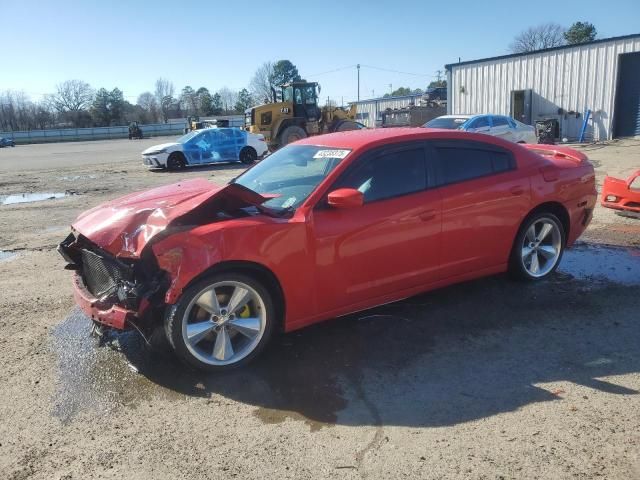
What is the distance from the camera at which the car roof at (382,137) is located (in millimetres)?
4371

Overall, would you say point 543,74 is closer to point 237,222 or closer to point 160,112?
point 237,222

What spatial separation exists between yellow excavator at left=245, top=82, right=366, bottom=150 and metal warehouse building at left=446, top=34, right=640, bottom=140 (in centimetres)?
850

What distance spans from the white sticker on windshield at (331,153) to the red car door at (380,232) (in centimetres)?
15

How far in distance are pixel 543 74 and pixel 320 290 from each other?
2589 cm

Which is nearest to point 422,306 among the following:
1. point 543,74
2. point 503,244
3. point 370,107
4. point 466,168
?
point 503,244

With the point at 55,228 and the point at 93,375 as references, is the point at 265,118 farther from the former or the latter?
the point at 93,375

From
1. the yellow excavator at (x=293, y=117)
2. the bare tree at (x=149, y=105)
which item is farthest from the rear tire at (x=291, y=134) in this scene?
the bare tree at (x=149, y=105)

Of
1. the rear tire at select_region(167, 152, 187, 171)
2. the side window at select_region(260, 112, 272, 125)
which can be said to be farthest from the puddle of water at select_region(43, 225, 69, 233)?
the side window at select_region(260, 112, 272, 125)

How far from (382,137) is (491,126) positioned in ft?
43.3

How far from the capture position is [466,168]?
15.5 ft

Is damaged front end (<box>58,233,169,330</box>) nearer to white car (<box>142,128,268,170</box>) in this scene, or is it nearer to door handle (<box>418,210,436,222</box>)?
door handle (<box>418,210,436,222</box>)

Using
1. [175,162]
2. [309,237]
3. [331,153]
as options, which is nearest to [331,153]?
[331,153]

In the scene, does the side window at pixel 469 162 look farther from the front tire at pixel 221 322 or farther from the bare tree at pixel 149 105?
the bare tree at pixel 149 105

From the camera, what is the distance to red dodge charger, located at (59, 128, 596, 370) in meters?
3.57
